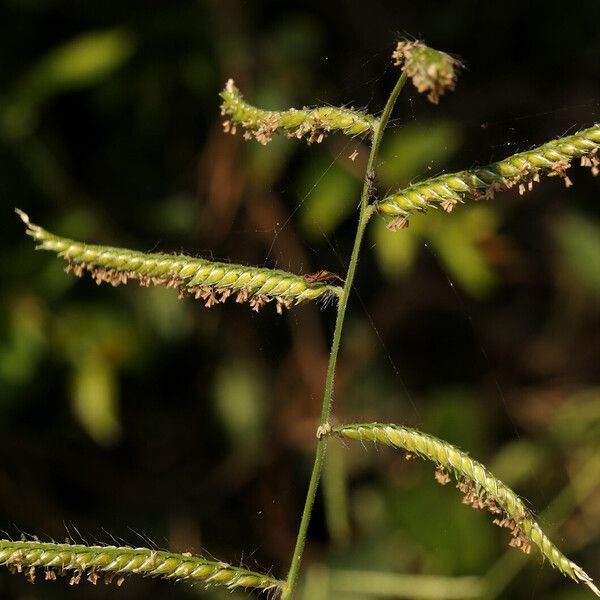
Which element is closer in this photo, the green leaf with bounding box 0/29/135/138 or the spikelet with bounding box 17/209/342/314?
the spikelet with bounding box 17/209/342/314

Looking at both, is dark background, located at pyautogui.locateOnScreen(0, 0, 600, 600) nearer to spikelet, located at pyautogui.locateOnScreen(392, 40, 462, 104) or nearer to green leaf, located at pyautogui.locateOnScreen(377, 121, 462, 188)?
green leaf, located at pyautogui.locateOnScreen(377, 121, 462, 188)

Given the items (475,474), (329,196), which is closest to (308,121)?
(475,474)

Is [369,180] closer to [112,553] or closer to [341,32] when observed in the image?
[112,553]

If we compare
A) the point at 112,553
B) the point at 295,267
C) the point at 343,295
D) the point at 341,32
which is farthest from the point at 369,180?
the point at 341,32

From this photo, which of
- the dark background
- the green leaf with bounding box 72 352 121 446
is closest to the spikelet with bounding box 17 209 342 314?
the dark background

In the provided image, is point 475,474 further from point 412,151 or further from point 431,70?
point 412,151
